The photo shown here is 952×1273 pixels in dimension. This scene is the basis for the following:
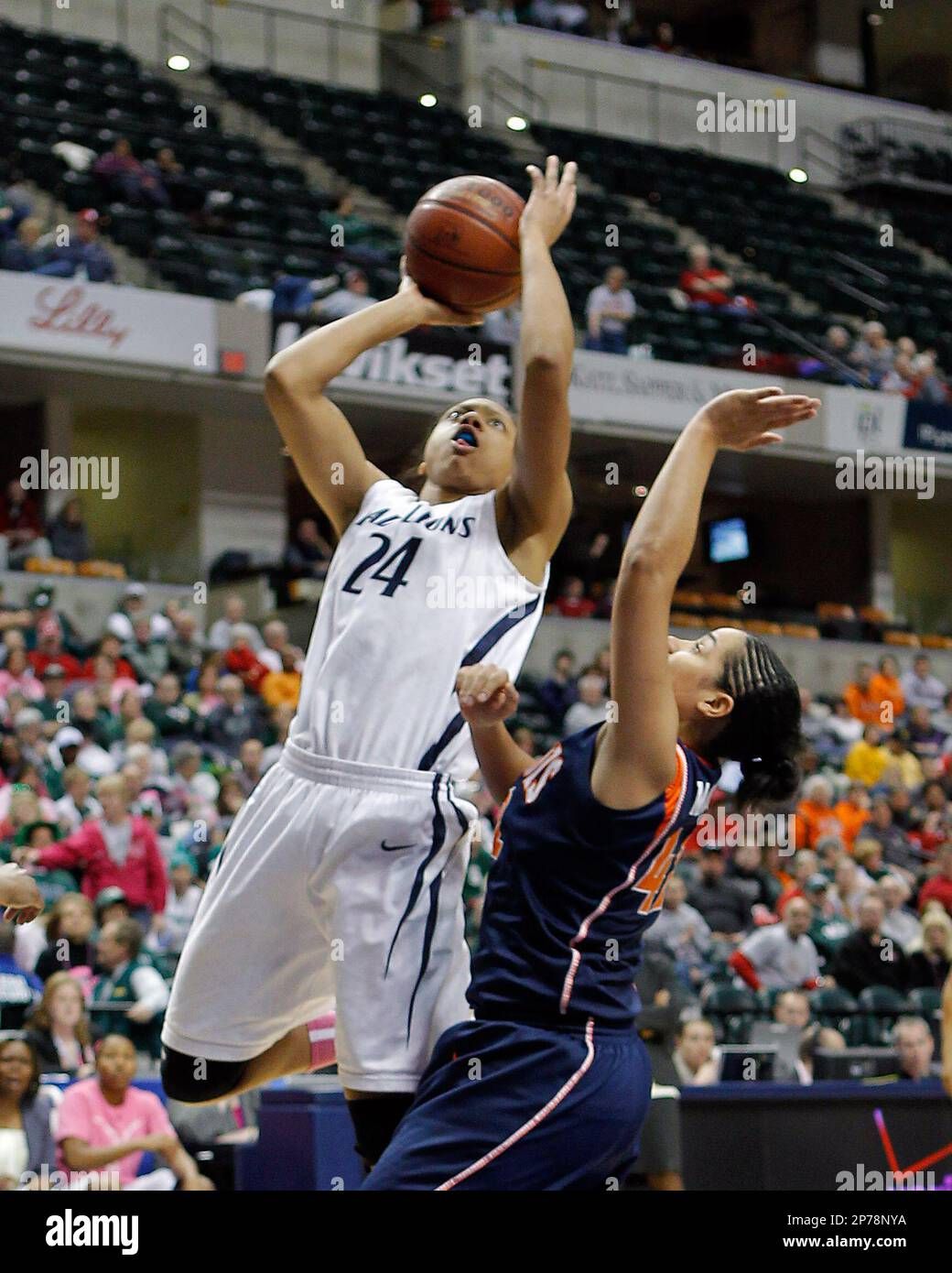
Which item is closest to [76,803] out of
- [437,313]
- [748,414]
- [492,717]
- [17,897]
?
[437,313]

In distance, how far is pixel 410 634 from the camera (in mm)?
3842

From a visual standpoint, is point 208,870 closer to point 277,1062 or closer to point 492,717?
point 277,1062

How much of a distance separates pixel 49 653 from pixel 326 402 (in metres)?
8.29

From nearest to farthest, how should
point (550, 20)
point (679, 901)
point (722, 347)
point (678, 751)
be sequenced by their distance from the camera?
1. point (678, 751)
2. point (679, 901)
3. point (722, 347)
4. point (550, 20)

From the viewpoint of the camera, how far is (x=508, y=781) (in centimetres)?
371

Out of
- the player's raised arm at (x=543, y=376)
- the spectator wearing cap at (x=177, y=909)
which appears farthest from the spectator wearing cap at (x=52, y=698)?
the player's raised arm at (x=543, y=376)

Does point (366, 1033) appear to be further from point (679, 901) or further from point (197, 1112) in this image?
point (679, 901)

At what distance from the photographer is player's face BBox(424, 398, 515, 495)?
4.11m

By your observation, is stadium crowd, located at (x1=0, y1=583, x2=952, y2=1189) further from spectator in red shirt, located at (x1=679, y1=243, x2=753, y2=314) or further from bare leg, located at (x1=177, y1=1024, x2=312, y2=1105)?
spectator in red shirt, located at (x1=679, y1=243, x2=753, y2=314)

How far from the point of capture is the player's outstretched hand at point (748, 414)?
326cm

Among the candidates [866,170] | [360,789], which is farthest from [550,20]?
[360,789]

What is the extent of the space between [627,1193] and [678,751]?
2.38ft

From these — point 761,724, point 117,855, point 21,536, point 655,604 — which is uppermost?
point 21,536

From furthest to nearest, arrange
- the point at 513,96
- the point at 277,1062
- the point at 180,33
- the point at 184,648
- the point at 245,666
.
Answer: the point at 513,96
the point at 180,33
the point at 245,666
the point at 184,648
the point at 277,1062
